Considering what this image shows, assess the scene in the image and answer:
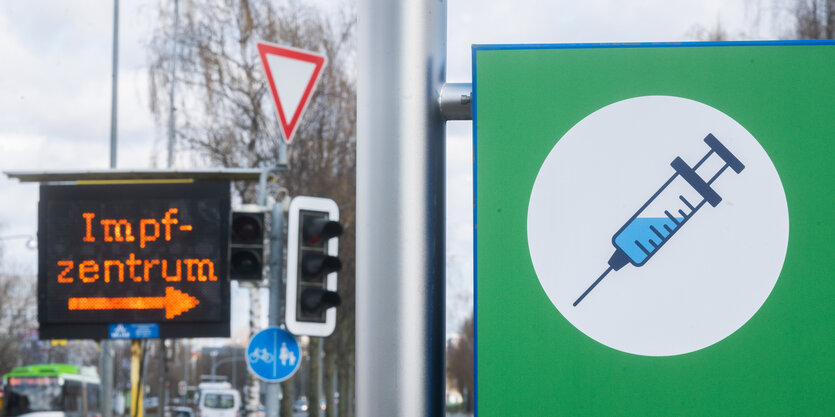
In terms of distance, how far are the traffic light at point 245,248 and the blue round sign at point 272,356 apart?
947 mm

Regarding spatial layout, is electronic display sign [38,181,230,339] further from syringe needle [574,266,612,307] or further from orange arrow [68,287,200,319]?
syringe needle [574,266,612,307]

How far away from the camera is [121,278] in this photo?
8.64m

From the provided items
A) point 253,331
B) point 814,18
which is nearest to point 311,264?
point 814,18

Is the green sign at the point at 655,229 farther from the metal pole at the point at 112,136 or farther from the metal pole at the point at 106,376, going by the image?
the metal pole at the point at 112,136

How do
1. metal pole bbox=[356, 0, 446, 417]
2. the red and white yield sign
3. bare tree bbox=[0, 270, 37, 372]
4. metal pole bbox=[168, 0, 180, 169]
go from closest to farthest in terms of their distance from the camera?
metal pole bbox=[356, 0, 446, 417] < the red and white yield sign < metal pole bbox=[168, 0, 180, 169] < bare tree bbox=[0, 270, 37, 372]

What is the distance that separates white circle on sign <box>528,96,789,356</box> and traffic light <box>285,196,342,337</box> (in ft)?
23.5

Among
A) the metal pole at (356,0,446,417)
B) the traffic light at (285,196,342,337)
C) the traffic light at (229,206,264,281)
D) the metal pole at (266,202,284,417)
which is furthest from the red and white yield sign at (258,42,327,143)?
the metal pole at (356,0,446,417)

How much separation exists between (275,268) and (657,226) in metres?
8.58

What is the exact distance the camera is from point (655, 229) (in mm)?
1506

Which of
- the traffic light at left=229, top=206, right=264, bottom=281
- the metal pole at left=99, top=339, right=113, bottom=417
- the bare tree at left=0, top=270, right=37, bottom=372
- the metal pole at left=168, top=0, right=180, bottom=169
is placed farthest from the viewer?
the bare tree at left=0, top=270, right=37, bottom=372

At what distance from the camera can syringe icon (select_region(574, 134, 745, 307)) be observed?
58.7 inches

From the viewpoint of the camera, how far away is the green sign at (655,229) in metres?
1.46

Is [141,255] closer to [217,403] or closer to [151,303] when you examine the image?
[151,303]

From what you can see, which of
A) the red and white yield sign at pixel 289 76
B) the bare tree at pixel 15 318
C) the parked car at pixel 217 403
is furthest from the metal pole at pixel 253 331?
the bare tree at pixel 15 318
